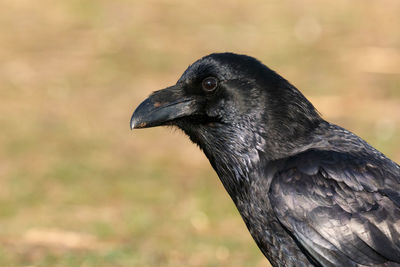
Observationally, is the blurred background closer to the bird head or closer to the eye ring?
the bird head

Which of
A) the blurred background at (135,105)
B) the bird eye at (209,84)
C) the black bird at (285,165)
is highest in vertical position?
the blurred background at (135,105)

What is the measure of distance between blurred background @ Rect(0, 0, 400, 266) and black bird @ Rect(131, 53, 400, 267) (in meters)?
2.17

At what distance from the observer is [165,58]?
1284cm

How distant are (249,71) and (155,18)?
32.2 feet

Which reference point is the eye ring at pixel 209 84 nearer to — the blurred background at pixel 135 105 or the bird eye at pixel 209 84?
the bird eye at pixel 209 84

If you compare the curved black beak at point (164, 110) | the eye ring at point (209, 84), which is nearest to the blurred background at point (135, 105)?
the curved black beak at point (164, 110)

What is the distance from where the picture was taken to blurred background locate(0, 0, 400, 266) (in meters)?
7.61

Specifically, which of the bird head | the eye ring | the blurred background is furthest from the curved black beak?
the blurred background

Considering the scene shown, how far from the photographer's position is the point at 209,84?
5.07 metres

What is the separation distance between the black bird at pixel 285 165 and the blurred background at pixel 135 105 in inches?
85.6

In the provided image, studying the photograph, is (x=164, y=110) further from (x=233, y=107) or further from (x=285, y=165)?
(x=285, y=165)

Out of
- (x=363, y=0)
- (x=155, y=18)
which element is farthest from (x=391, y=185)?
(x=363, y=0)

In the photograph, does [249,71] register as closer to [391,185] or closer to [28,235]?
[391,185]

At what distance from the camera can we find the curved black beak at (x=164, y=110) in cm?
509
